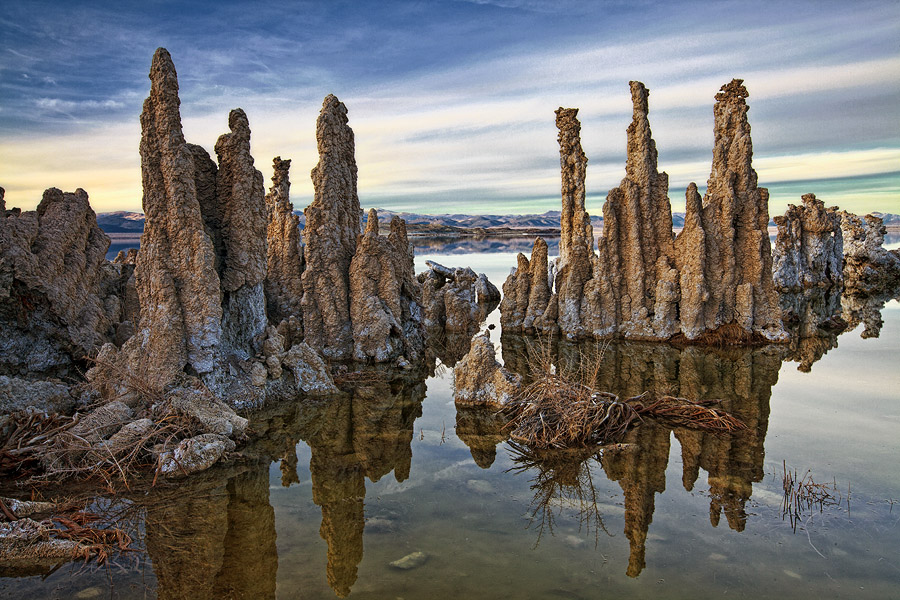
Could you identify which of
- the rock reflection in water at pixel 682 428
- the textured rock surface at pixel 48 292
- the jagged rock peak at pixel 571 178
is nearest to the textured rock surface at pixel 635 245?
the rock reflection in water at pixel 682 428

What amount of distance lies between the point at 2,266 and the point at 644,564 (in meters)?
12.8

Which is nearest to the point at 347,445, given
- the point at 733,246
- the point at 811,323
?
the point at 733,246

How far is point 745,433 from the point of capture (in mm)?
10883

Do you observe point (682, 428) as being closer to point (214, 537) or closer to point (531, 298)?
point (214, 537)

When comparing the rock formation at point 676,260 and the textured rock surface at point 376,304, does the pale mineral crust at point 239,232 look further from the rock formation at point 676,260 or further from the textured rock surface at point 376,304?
the rock formation at point 676,260

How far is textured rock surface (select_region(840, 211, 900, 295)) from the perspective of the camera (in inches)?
1709

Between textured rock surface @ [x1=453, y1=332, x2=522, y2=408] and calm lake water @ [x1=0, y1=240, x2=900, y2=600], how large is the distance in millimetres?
474

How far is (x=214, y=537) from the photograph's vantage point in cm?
726

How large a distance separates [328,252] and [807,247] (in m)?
35.0

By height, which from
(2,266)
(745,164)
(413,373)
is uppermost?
(745,164)

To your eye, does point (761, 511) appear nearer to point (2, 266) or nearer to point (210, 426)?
point (210, 426)

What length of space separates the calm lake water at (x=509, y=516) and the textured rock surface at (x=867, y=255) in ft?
120

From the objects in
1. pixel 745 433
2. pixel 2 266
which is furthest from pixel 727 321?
pixel 2 266

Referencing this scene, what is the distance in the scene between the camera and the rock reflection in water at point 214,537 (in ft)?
20.5
